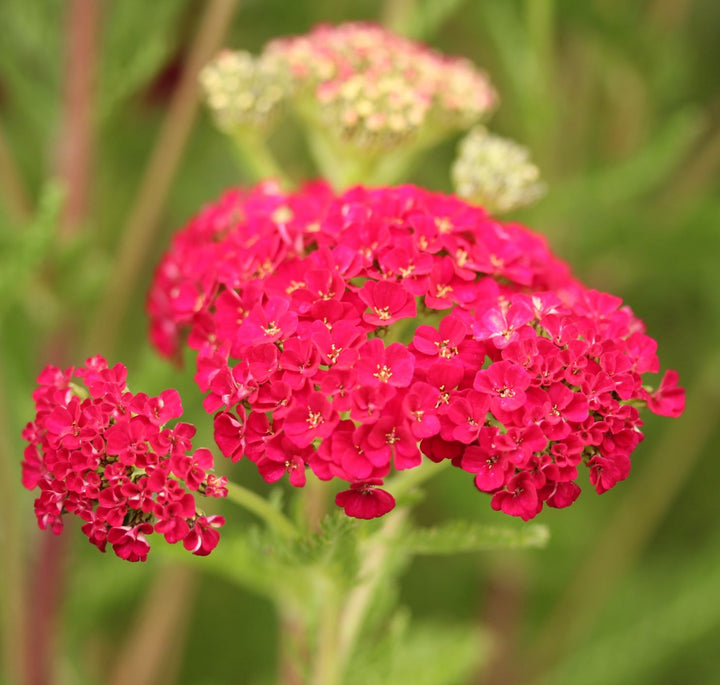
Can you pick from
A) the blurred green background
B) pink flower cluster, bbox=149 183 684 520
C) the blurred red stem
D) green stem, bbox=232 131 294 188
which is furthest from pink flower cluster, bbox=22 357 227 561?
the blurred red stem

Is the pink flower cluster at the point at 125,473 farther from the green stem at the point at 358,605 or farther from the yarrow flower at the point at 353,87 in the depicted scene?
the yarrow flower at the point at 353,87

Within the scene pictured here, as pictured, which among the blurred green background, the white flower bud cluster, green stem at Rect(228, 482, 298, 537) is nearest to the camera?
green stem at Rect(228, 482, 298, 537)

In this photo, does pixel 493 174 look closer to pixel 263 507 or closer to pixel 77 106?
pixel 263 507

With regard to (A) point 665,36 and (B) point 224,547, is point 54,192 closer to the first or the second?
(B) point 224,547

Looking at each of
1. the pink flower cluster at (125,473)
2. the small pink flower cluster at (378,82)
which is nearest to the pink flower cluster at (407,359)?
the pink flower cluster at (125,473)

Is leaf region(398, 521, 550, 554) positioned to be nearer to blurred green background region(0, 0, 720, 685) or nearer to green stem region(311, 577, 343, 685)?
green stem region(311, 577, 343, 685)

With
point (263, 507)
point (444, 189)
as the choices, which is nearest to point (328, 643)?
point (263, 507)

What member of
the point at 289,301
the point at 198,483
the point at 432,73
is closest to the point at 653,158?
the point at 432,73
